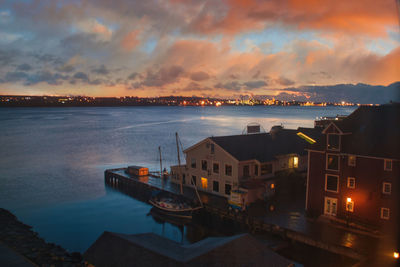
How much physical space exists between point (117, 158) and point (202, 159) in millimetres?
34097

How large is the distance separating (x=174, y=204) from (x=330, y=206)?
11869 mm

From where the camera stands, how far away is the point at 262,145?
92.7ft

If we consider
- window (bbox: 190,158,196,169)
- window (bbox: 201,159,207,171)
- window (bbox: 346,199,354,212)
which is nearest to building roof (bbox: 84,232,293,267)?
window (bbox: 346,199,354,212)

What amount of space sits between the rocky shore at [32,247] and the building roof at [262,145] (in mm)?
13422

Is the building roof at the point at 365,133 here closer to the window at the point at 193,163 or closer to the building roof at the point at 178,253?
the building roof at the point at 178,253

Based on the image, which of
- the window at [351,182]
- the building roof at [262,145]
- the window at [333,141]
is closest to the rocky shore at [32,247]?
the building roof at [262,145]

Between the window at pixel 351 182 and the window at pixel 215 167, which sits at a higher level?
the window at pixel 351 182

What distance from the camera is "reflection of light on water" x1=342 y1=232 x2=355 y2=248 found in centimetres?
1627

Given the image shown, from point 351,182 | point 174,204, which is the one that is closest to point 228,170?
point 174,204

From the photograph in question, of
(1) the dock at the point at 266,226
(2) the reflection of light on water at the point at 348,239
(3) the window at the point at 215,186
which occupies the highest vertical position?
(3) the window at the point at 215,186

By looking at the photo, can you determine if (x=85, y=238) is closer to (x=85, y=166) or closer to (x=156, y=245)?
(x=156, y=245)

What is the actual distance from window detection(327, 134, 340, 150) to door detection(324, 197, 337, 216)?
317cm

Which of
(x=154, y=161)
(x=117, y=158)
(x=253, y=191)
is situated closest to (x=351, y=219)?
(x=253, y=191)

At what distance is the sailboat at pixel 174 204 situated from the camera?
80.2ft
